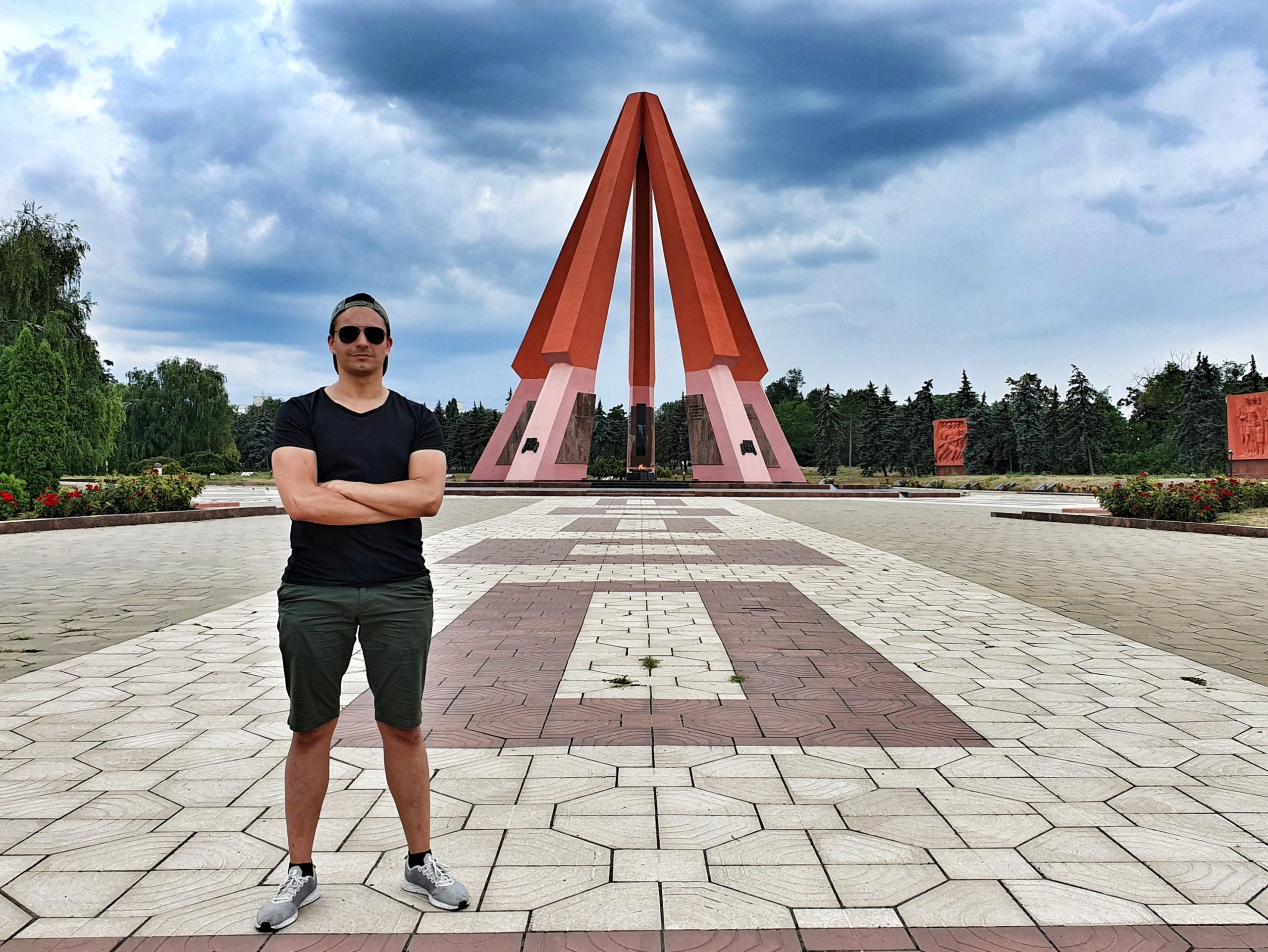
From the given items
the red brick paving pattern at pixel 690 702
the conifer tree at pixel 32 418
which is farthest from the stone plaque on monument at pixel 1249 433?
the conifer tree at pixel 32 418

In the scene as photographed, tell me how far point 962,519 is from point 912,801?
51.9 feet

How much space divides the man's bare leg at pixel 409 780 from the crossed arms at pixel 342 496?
0.57 m

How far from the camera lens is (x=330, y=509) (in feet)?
6.47

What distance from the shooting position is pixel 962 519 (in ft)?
56.5

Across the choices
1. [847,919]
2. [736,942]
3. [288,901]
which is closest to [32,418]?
[288,901]

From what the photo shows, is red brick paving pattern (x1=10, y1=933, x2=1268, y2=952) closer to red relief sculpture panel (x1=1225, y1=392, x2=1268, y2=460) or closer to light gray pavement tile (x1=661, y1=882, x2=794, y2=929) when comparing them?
light gray pavement tile (x1=661, y1=882, x2=794, y2=929)

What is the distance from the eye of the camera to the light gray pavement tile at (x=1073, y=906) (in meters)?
1.99

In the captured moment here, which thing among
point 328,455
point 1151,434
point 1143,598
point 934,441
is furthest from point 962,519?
point 1151,434

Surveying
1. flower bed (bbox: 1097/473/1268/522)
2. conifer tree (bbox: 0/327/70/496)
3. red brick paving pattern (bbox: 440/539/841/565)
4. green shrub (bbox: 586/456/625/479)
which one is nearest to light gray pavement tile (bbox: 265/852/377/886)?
red brick paving pattern (bbox: 440/539/841/565)

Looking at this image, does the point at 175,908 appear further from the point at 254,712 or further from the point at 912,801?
the point at 912,801

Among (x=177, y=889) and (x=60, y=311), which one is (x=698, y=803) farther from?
(x=60, y=311)

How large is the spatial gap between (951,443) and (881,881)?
178 feet

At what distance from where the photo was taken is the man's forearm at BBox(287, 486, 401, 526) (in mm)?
1952

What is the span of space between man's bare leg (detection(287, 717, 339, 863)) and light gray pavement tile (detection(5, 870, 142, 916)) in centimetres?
52
